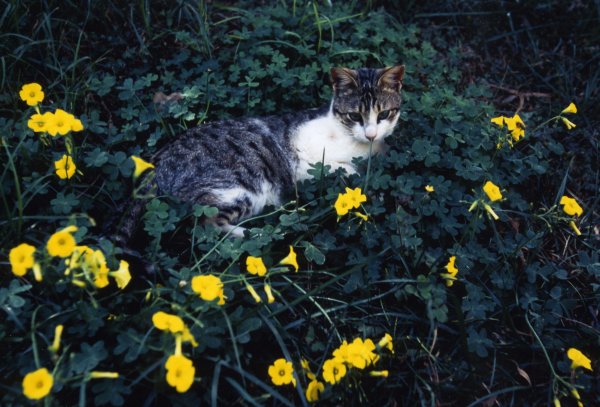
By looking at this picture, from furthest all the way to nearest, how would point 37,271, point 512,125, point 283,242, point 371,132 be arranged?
point 371,132 → point 512,125 → point 283,242 → point 37,271

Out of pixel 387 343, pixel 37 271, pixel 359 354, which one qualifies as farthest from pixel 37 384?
pixel 387 343

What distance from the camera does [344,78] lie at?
10.8 ft

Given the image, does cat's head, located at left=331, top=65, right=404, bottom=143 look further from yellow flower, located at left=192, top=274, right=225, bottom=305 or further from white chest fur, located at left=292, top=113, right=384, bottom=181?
yellow flower, located at left=192, top=274, right=225, bottom=305

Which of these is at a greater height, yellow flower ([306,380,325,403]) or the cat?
the cat

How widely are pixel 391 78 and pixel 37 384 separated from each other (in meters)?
2.70

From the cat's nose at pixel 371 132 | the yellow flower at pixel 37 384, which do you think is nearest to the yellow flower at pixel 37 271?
the yellow flower at pixel 37 384

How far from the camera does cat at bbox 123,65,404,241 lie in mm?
2900

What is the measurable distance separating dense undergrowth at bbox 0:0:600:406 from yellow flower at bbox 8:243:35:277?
0.04ft

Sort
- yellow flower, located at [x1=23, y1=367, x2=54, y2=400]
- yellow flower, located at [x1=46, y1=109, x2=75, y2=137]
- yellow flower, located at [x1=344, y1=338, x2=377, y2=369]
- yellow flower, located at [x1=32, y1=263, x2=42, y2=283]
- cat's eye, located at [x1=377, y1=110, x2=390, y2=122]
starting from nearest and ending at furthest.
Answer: yellow flower, located at [x1=23, y1=367, x2=54, y2=400] < yellow flower, located at [x1=32, y1=263, x2=42, y2=283] < yellow flower, located at [x1=344, y1=338, x2=377, y2=369] < yellow flower, located at [x1=46, y1=109, x2=75, y2=137] < cat's eye, located at [x1=377, y1=110, x2=390, y2=122]

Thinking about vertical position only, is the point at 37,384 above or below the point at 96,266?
below

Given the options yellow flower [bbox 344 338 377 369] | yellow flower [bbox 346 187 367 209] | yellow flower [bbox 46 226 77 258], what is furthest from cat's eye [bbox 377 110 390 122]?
yellow flower [bbox 46 226 77 258]

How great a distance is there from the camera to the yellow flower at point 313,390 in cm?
201

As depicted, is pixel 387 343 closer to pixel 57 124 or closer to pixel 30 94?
pixel 57 124

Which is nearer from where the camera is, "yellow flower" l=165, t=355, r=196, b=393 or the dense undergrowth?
"yellow flower" l=165, t=355, r=196, b=393
